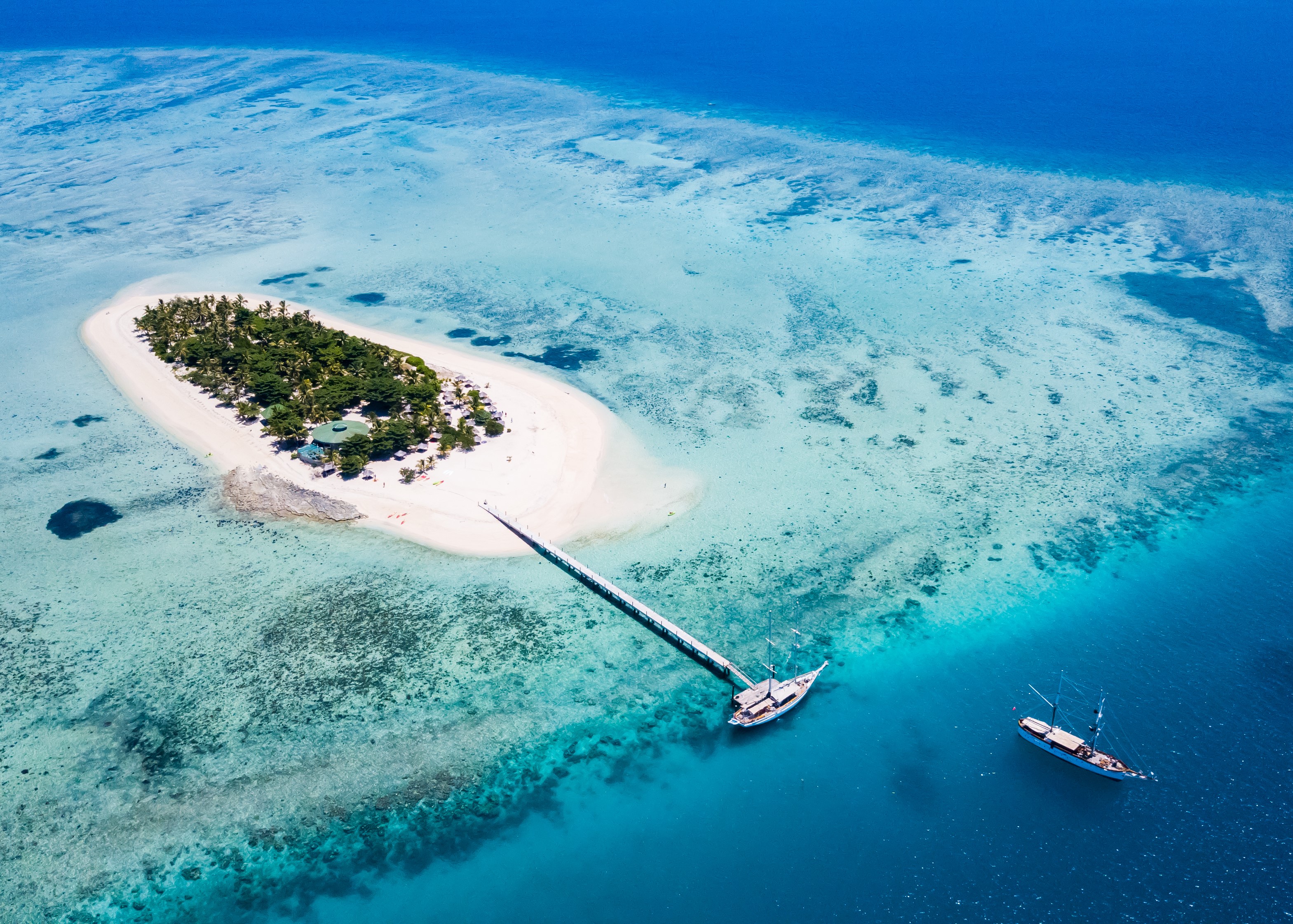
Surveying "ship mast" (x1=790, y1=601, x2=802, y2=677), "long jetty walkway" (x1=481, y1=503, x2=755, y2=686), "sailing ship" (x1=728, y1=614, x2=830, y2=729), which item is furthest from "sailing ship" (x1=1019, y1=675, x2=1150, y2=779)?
"long jetty walkway" (x1=481, y1=503, x2=755, y2=686)

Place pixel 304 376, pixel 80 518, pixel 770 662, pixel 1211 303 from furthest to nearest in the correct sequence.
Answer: pixel 1211 303, pixel 304 376, pixel 80 518, pixel 770 662

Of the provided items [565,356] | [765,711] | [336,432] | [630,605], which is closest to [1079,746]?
[765,711]

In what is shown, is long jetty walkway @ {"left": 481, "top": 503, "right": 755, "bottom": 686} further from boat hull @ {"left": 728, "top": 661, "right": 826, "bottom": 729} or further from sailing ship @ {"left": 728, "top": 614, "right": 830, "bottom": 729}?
boat hull @ {"left": 728, "top": 661, "right": 826, "bottom": 729}

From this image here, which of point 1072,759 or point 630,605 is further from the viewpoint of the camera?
point 630,605

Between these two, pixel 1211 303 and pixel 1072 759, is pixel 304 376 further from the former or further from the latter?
pixel 1211 303

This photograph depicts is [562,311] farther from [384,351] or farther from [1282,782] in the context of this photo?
[1282,782]

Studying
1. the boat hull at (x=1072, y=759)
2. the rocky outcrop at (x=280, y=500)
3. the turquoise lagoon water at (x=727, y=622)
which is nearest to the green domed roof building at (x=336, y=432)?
the rocky outcrop at (x=280, y=500)
